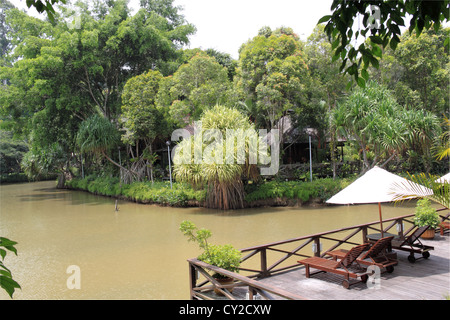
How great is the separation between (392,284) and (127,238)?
930 centimetres

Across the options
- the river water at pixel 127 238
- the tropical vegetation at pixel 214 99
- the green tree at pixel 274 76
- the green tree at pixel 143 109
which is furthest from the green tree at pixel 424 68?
the green tree at pixel 143 109

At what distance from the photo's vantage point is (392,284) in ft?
19.1

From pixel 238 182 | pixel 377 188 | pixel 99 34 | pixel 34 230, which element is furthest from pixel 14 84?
pixel 377 188

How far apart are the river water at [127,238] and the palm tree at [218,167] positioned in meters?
0.76

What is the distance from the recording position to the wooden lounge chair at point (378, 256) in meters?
5.98

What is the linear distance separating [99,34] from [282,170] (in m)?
14.6

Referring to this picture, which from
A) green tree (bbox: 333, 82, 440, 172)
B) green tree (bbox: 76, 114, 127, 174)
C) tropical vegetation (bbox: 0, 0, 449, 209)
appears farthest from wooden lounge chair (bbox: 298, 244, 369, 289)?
green tree (bbox: 76, 114, 127, 174)

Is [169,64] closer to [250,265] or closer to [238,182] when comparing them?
[238,182]

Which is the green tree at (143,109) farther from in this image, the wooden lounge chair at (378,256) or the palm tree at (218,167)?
the wooden lounge chair at (378,256)

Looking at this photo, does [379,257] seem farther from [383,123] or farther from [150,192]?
[150,192]

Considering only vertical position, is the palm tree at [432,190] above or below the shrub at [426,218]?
above

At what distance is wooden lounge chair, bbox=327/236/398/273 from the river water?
3635 mm

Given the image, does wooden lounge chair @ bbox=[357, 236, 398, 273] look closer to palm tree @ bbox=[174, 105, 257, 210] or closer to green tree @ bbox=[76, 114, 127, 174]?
palm tree @ bbox=[174, 105, 257, 210]

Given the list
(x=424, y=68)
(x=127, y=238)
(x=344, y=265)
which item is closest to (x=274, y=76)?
(x=424, y=68)
